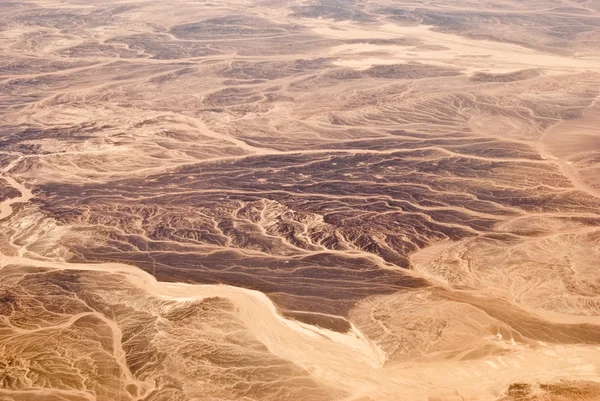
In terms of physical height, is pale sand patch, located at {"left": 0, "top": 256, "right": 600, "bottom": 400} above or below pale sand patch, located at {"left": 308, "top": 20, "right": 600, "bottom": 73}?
below

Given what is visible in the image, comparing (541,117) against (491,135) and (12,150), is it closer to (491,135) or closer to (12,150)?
(491,135)

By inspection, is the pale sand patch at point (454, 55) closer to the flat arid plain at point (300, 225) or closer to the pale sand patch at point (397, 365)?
the flat arid plain at point (300, 225)

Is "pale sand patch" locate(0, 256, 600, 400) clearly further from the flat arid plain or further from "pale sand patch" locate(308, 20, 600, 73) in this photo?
"pale sand patch" locate(308, 20, 600, 73)

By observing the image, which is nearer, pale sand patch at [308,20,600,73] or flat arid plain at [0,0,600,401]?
flat arid plain at [0,0,600,401]

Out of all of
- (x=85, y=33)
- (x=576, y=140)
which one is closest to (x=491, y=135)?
(x=576, y=140)

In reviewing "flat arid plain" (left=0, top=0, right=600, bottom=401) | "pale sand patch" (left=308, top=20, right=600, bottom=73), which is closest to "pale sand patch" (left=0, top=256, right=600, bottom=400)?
"flat arid plain" (left=0, top=0, right=600, bottom=401)

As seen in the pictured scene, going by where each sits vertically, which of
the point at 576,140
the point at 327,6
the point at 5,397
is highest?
the point at 327,6

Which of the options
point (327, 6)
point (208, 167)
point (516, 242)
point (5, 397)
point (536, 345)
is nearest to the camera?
point (5, 397)

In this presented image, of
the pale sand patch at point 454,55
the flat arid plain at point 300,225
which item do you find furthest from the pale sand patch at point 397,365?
the pale sand patch at point 454,55

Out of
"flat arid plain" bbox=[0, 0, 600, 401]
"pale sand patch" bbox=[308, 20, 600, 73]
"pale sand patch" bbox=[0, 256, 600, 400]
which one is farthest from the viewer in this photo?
"pale sand patch" bbox=[308, 20, 600, 73]
